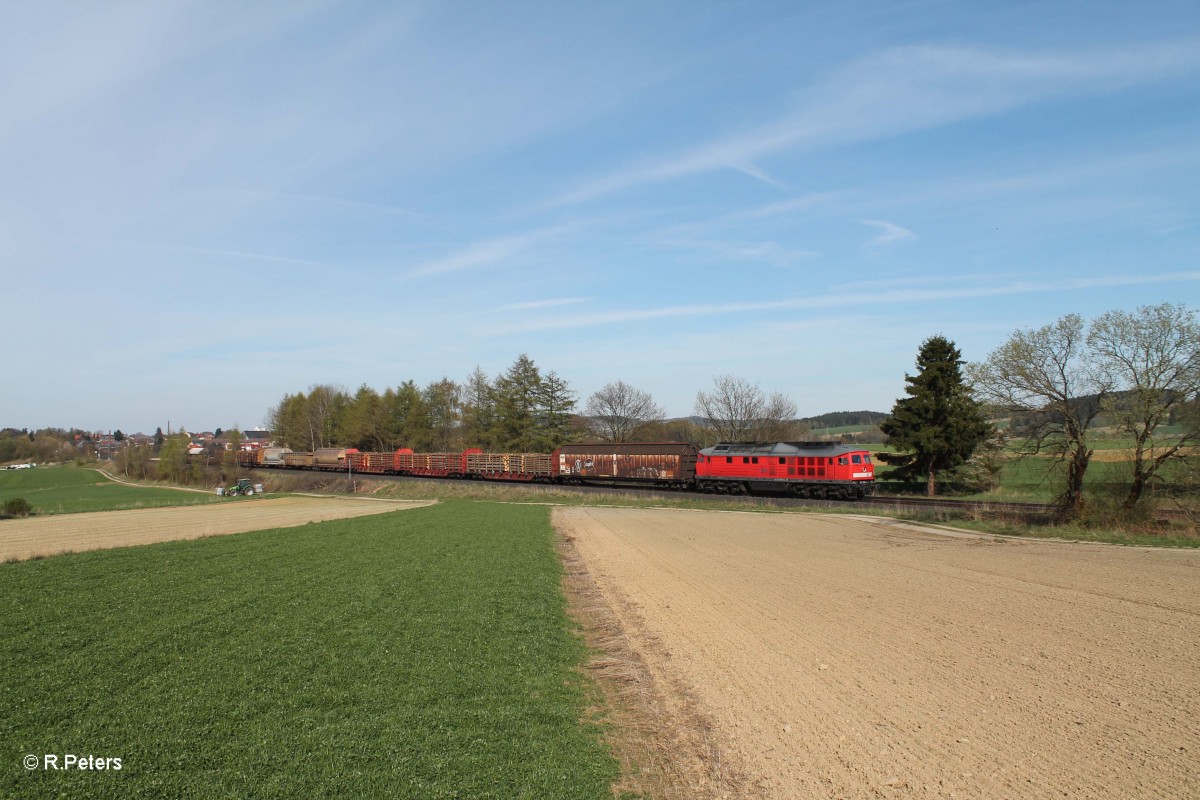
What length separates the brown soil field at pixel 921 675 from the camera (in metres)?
6.44

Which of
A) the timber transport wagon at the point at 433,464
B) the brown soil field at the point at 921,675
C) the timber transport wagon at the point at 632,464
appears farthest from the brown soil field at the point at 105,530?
the timber transport wagon at the point at 433,464

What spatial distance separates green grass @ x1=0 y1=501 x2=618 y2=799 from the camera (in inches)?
222

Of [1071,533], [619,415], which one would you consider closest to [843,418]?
[619,415]

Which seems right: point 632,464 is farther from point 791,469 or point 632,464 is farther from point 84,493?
point 84,493

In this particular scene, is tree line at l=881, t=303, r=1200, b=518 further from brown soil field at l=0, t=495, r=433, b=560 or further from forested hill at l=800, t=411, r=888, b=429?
forested hill at l=800, t=411, r=888, b=429

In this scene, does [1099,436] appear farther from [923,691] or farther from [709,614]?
[923,691]

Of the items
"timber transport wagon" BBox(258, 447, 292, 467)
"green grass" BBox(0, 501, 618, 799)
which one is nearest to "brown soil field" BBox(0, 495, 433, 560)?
"green grass" BBox(0, 501, 618, 799)

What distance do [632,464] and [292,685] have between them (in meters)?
44.4

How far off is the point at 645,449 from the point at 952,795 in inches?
1785

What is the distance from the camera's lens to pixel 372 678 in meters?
7.92

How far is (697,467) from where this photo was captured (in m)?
47.9

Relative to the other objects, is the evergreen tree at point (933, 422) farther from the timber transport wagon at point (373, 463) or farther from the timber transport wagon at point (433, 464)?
the timber transport wagon at point (373, 463)

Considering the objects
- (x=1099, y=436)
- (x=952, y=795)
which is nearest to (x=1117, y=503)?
(x=1099, y=436)

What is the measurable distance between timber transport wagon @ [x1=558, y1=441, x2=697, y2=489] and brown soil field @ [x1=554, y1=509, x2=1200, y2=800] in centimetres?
3026
